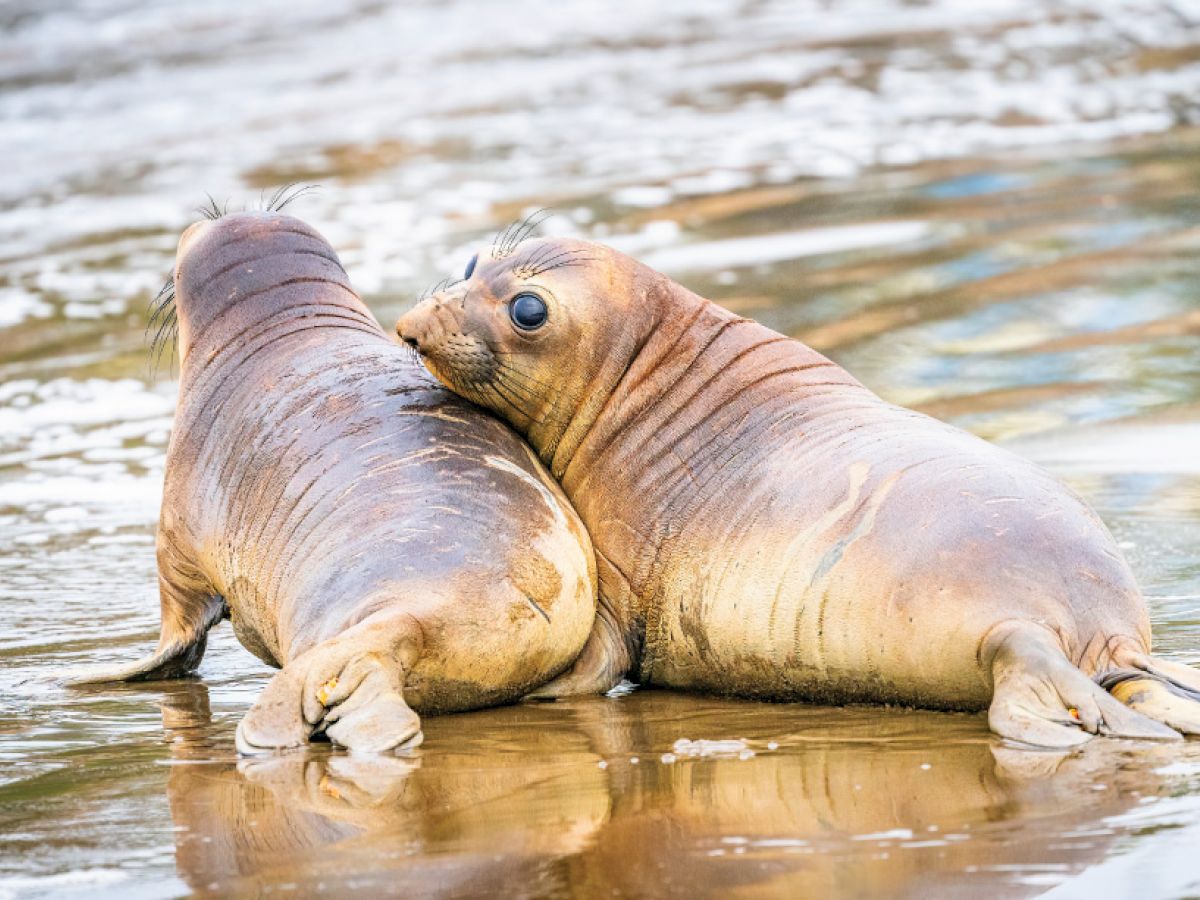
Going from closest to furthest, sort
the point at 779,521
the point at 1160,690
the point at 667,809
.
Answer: the point at 667,809 → the point at 1160,690 → the point at 779,521

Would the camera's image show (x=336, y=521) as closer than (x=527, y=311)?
Yes

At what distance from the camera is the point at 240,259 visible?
6.84 m

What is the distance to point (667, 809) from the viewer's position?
169 inches

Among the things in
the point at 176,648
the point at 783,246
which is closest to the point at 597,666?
the point at 176,648

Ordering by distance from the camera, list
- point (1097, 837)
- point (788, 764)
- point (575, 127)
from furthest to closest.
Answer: point (575, 127), point (788, 764), point (1097, 837)

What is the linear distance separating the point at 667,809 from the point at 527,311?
7.37ft

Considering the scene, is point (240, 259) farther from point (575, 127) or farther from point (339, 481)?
point (575, 127)

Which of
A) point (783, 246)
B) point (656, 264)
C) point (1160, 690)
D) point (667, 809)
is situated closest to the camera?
point (667, 809)

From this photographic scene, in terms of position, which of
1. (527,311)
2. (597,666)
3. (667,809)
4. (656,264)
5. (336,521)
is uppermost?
(527,311)

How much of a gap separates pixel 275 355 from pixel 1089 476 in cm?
352

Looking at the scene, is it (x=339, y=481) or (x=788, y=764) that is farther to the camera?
(x=339, y=481)

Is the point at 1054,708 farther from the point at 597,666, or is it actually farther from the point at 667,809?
the point at 597,666

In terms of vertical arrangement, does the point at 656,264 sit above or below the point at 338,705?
above

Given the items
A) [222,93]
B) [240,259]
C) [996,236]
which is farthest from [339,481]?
[222,93]
